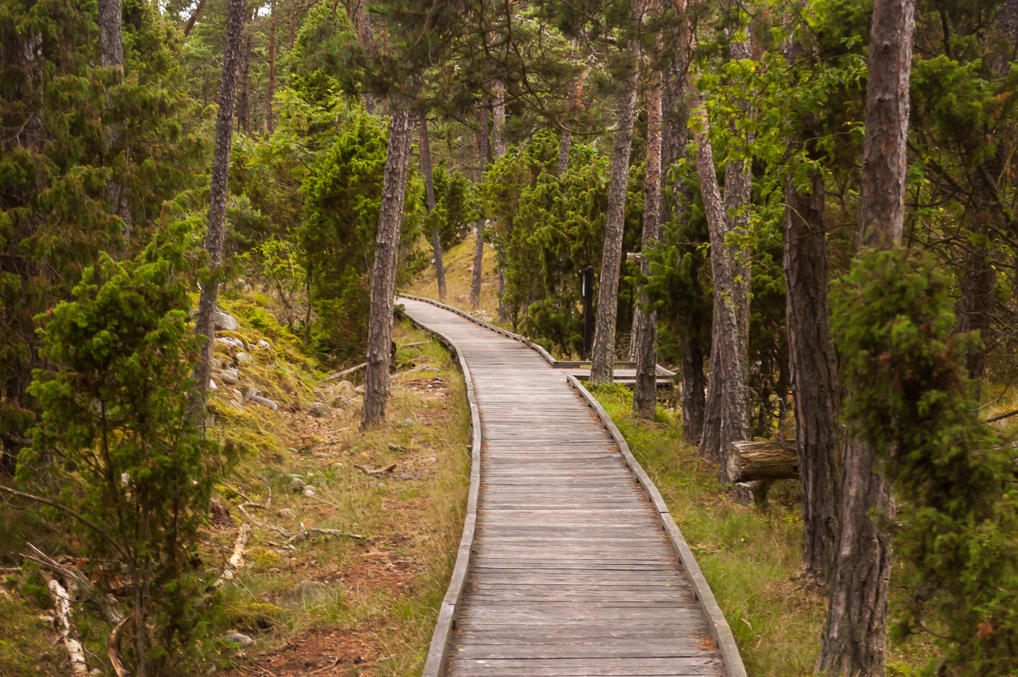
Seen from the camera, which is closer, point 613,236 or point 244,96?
point 613,236

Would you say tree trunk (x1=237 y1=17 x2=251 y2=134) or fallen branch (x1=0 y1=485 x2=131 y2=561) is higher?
tree trunk (x1=237 y1=17 x2=251 y2=134)

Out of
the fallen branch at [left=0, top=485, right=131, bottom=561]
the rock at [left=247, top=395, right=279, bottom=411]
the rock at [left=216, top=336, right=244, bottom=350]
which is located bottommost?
the rock at [left=247, top=395, right=279, bottom=411]

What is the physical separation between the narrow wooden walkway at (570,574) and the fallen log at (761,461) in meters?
1.27

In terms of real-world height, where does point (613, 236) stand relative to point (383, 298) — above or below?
above

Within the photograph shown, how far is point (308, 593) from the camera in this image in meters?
8.03

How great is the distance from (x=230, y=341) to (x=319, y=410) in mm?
2068

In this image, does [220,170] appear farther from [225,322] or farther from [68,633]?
[68,633]

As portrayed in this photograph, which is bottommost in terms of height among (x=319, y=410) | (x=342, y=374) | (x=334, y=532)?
(x=334, y=532)

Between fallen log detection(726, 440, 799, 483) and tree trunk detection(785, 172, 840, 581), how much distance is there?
7.52 feet

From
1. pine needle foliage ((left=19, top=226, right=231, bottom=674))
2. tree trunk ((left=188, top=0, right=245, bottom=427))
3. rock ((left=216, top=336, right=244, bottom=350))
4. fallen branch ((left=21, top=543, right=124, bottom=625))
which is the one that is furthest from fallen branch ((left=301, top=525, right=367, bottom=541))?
rock ((left=216, top=336, right=244, bottom=350))

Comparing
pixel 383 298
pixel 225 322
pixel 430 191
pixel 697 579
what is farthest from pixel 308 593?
pixel 430 191

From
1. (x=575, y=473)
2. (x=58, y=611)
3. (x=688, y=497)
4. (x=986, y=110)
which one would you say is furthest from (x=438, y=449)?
(x=986, y=110)

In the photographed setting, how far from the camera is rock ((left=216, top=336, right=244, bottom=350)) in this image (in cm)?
1462

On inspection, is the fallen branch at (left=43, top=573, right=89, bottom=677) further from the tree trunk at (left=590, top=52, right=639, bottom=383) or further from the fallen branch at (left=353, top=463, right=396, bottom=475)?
the tree trunk at (left=590, top=52, right=639, bottom=383)
